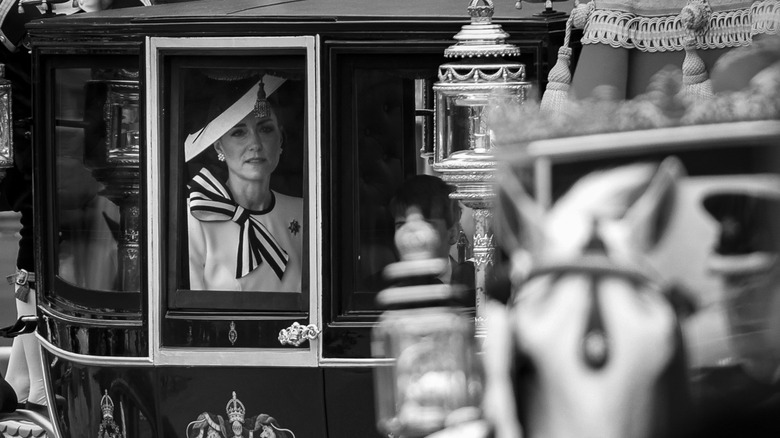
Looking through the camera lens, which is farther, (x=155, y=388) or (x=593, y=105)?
(x=155, y=388)

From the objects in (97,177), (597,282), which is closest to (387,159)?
(97,177)

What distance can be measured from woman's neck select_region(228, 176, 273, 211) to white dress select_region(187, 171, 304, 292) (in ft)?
0.08

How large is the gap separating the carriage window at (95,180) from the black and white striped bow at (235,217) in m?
0.25

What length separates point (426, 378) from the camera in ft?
7.95

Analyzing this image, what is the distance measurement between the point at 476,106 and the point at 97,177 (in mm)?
1370

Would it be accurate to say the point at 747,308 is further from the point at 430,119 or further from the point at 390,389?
the point at 430,119

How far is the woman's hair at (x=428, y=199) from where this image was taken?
3.98 metres

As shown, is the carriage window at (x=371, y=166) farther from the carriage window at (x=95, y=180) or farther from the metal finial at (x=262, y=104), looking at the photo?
the carriage window at (x=95, y=180)

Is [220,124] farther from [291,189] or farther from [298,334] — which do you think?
[298,334]

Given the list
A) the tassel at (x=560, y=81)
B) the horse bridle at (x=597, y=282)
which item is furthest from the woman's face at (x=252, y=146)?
the horse bridle at (x=597, y=282)

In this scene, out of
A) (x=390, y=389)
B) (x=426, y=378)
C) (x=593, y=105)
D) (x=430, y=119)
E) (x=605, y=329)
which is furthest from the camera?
(x=430, y=119)

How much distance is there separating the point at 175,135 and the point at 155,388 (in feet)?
2.27

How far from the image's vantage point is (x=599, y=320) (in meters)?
1.85

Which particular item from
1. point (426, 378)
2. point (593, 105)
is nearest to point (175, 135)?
point (426, 378)
